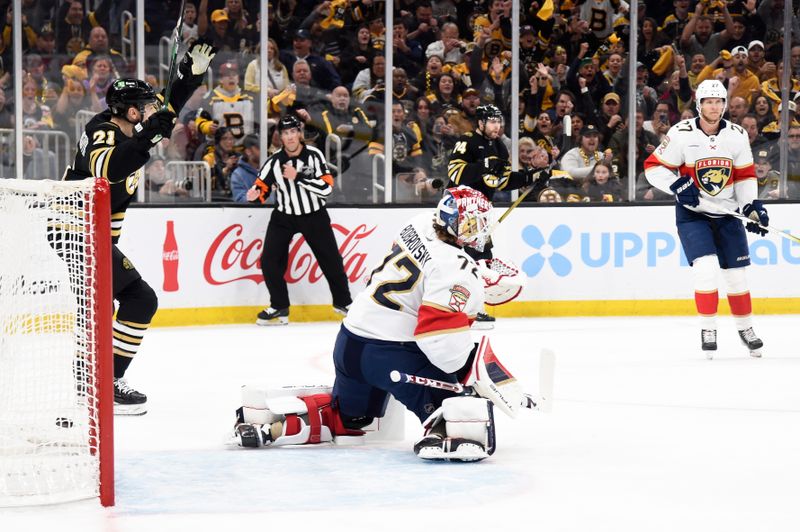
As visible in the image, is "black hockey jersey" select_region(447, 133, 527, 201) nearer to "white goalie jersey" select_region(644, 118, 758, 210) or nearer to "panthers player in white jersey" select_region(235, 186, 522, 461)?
"white goalie jersey" select_region(644, 118, 758, 210)

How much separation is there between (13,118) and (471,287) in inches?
194

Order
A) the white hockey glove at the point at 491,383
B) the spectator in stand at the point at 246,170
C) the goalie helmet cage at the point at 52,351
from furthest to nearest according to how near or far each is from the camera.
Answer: the spectator in stand at the point at 246,170 < the white hockey glove at the point at 491,383 < the goalie helmet cage at the point at 52,351

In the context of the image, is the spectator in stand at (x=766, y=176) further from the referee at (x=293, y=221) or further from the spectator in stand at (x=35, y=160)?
the spectator in stand at (x=35, y=160)

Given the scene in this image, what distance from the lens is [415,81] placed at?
955 centimetres

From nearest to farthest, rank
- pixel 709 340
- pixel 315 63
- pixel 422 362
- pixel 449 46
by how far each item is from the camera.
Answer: pixel 422 362, pixel 709 340, pixel 315 63, pixel 449 46

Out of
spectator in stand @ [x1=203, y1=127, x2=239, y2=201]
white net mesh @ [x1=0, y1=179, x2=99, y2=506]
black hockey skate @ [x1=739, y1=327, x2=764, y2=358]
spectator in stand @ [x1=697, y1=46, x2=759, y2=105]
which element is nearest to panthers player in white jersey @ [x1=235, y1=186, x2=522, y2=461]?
white net mesh @ [x1=0, y1=179, x2=99, y2=506]

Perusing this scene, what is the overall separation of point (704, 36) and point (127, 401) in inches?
256

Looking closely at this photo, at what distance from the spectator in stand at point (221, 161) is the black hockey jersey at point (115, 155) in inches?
145

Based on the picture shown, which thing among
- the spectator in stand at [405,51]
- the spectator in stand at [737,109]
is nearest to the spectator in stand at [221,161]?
the spectator in stand at [405,51]

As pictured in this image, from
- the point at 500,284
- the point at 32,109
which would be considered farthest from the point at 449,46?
the point at 500,284

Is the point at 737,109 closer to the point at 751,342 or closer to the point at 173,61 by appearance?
the point at 751,342

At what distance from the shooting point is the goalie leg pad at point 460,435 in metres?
3.90

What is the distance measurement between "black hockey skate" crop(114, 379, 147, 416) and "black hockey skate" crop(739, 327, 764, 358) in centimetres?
324

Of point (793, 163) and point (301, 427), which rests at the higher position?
point (793, 163)
